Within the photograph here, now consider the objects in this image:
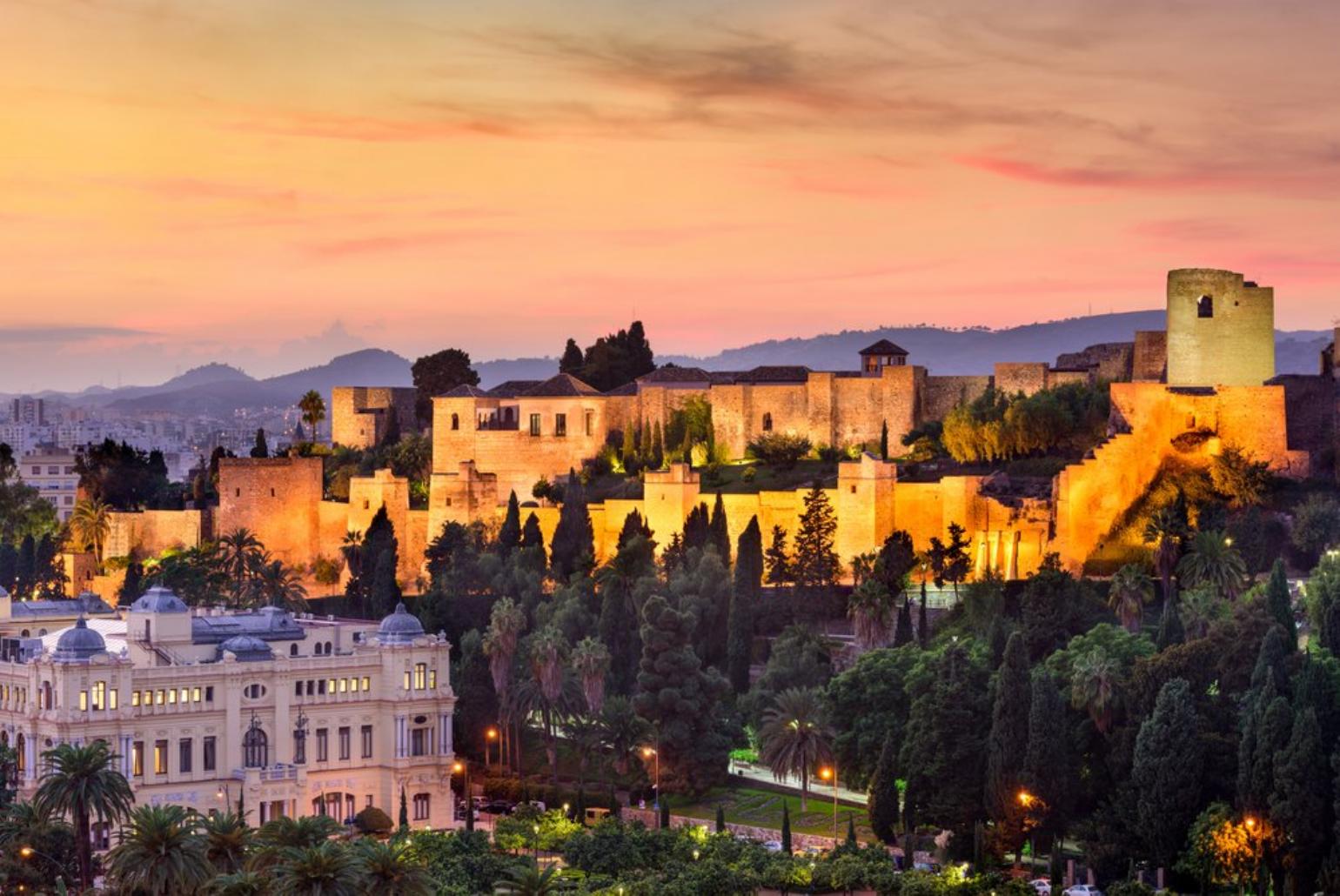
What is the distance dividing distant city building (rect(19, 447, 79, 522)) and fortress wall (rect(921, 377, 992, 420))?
54116 millimetres

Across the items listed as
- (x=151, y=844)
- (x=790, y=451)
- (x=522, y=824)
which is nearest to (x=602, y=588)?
(x=790, y=451)

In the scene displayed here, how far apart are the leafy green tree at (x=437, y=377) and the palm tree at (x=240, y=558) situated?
11129 mm

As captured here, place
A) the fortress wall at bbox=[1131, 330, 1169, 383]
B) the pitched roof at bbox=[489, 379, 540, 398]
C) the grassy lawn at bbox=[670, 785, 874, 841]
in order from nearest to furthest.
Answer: the grassy lawn at bbox=[670, 785, 874, 841] → the fortress wall at bbox=[1131, 330, 1169, 383] → the pitched roof at bbox=[489, 379, 540, 398]

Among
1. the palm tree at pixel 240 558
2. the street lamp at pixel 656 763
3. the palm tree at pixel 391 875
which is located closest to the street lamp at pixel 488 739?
the street lamp at pixel 656 763

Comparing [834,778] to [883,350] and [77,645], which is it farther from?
→ [883,350]

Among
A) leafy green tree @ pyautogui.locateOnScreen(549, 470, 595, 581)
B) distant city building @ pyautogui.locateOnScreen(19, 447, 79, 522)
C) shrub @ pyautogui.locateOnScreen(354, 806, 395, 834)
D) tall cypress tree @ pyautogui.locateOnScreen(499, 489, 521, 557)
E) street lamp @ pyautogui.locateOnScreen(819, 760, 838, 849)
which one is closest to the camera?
street lamp @ pyautogui.locateOnScreen(819, 760, 838, 849)

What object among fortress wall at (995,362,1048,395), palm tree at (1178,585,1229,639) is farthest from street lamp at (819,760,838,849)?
fortress wall at (995,362,1048,395)

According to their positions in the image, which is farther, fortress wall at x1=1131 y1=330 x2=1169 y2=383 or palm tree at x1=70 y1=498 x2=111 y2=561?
palm tree at x1=70 y1=498 x2=111 y2=561

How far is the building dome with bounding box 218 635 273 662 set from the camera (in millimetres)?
62594

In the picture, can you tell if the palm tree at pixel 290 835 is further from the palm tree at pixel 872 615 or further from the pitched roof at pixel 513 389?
the pitched roof at pixel 513 389

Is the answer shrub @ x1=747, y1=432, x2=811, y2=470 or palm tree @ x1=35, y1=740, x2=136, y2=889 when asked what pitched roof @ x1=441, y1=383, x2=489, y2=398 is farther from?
palm tree @ x1=35, y1=740, x2=136, y2=889

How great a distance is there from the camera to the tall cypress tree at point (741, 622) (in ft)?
215

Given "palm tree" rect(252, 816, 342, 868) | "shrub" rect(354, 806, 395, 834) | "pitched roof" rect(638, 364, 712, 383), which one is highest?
"pitched roof" rect(638, 364, 712, 383)

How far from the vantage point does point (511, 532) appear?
252ft
